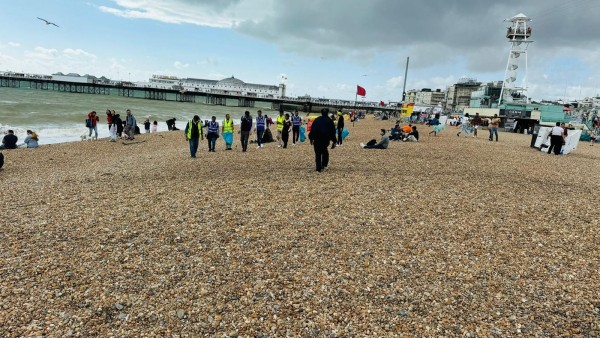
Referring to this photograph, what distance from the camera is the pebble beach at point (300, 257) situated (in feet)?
10.8

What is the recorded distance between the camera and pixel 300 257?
4496 millimetres

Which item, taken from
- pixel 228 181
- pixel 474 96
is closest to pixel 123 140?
pixel 228 181

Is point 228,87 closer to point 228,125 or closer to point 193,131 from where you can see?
point 228,125

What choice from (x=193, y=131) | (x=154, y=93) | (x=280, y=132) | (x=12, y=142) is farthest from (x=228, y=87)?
(x=193, y=131)

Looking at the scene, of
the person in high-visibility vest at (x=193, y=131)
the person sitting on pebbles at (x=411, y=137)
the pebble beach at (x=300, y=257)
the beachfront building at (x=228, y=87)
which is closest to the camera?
the pebble beach at (x=300, y=257)

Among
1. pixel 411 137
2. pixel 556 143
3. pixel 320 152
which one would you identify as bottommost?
pixel 320 152

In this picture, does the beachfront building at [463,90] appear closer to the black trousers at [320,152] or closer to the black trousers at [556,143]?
the black trousers at [556,143]

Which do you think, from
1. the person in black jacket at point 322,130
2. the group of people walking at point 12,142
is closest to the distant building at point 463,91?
the group of people walking at point 12,142

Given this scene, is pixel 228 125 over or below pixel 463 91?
below

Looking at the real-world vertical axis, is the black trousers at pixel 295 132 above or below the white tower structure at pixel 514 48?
below

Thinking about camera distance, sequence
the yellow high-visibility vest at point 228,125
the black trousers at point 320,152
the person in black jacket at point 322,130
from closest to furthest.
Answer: the person in black jacket at point 322,130, the black trousers at point 320,152, the yellow high-visibility vest at point 228,125

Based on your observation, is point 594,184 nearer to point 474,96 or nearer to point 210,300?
point 210,300

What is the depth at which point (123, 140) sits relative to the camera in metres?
19.5

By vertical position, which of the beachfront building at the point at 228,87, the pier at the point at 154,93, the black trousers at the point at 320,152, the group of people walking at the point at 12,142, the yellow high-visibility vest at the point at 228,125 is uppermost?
the beachfront building at the point at 228,87
